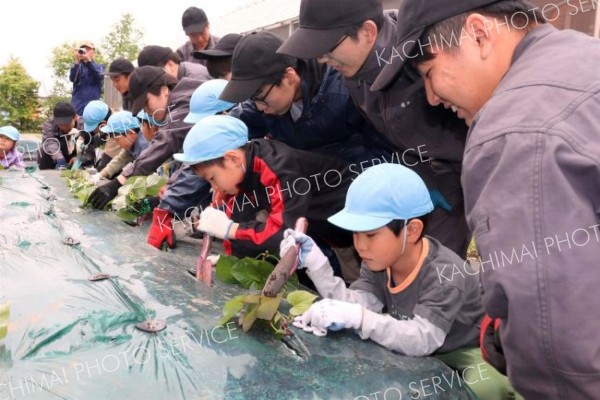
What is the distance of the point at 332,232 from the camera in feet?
8.14

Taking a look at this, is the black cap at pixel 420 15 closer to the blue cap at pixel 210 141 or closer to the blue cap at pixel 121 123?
the blue cap at pixel 210 141

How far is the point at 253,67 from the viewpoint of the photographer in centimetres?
223

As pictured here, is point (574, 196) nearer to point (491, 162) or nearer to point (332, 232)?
point (491, 162)

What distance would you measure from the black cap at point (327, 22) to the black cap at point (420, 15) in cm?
83

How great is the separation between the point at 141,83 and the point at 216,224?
5.87 feet

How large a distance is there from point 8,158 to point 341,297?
5.91 meters

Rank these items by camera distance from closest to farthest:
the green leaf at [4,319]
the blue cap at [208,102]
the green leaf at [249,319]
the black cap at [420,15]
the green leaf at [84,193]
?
the black cap at [420,15], the green leaf at [4,319], the green leaf at [249,319], the blue cap at [208,102], the green leaf at [84,193]

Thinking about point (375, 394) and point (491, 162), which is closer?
point (491, 162)

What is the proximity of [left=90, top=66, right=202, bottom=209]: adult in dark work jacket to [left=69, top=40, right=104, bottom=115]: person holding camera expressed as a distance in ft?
12.9

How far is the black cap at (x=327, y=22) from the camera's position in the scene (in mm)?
1904

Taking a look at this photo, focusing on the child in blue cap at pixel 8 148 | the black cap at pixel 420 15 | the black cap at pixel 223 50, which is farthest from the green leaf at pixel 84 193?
the child in blue cap at pixel 8 148

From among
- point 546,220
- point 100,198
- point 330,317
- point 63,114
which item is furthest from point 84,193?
point 63,114

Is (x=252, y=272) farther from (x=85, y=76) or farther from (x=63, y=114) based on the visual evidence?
(x=85, y=76)

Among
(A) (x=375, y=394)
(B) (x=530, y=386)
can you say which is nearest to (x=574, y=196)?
(B) (x=530, y=386)
